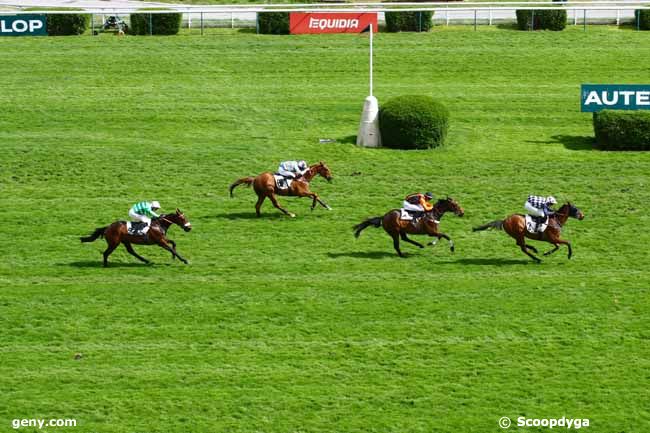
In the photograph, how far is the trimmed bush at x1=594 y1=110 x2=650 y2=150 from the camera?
3328 cm

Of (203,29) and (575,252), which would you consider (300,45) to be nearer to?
(203,29)

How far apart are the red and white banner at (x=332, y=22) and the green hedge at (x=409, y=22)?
18.3 feet

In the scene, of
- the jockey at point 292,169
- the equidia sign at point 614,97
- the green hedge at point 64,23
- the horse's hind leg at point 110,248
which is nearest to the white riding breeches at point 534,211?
the jockey at point 292,169

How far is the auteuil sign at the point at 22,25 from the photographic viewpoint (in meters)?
43.7

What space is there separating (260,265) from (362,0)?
31536 mm

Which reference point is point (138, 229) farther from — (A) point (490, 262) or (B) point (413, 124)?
(B) point (413, 124)

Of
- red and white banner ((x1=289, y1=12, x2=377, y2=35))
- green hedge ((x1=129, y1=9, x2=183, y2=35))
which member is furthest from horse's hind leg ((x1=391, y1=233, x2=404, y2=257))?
green hedge ((x1=129, y1=9, x2=183, y2=35))

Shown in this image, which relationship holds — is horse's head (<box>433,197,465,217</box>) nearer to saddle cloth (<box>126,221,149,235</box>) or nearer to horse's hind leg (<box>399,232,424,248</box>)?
horse's hind leg (<box>399,232,424,248</box>)

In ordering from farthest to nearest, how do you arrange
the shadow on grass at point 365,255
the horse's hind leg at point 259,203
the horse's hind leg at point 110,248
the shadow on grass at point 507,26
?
the shadow on grass at point 507,26 < the horse's hind leg at point 259,203 < the shadow on grass at point 365,255 < the horse's hind leg at point 110,248

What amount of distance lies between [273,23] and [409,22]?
17.2 feet

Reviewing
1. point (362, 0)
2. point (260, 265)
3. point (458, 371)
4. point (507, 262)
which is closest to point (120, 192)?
point (260, 265)

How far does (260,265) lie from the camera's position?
2406 centimetres

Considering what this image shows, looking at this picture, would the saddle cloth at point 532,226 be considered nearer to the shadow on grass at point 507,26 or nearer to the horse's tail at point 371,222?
the horse's tail at point 371,222

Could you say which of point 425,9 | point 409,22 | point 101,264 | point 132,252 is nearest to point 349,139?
point 425,9
